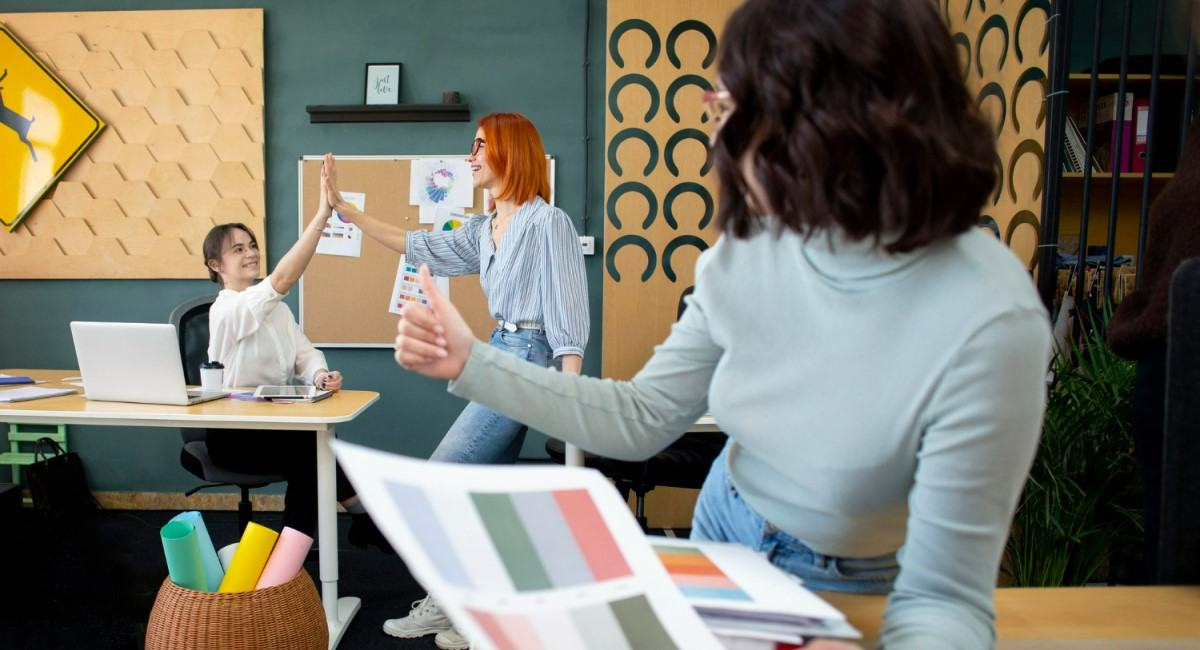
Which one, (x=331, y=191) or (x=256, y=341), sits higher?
(x=331, y=191)

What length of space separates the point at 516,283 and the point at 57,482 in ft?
9.03

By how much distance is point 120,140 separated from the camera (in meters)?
3.63

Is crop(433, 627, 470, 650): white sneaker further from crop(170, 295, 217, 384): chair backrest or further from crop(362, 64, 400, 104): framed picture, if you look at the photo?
crop(362, 64, 400, 104): framed picture

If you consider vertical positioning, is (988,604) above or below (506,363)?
below

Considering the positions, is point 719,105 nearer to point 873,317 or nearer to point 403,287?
point 873,317

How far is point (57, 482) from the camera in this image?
3506 millimetres

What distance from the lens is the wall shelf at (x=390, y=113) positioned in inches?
137

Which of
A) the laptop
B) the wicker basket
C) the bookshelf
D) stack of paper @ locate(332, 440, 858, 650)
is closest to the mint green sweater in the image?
stack of paper @ locate(332, 440, 858, 650)

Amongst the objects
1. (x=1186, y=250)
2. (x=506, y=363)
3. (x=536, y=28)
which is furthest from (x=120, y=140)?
(x=1186, y=250)

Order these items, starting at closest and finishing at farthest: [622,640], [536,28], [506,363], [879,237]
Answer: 1. [622,640]
2. [879,237]
3. [506,363]
4. [536,28]

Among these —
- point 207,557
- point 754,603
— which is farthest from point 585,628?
point 207,557

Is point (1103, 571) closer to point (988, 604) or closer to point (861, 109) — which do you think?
point (988, 604)

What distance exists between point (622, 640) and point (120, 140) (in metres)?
4.03

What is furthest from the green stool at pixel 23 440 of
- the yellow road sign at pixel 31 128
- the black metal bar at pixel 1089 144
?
A: the black metal bar at pixel 1089 144
